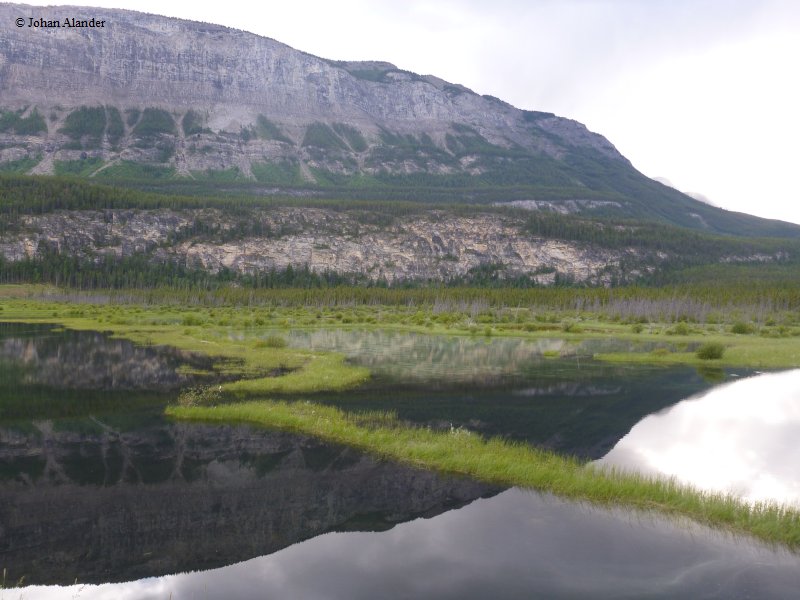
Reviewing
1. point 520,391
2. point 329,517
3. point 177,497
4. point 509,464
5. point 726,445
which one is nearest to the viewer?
point 329,517

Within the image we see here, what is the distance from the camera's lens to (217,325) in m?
94.3

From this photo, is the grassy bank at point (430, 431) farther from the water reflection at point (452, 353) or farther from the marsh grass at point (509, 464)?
the water reflection at point (452, 353)

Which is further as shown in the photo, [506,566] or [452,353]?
[452,353]

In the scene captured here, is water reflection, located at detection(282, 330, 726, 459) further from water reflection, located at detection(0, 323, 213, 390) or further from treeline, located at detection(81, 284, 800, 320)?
treeline, located at detection(81, 284, 800, 320)

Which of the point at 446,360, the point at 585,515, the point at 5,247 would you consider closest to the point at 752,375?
the point at 446,360

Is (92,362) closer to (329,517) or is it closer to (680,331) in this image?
(329,517)

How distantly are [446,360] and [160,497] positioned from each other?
4020 cm

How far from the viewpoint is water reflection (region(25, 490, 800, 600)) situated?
13.8 meters

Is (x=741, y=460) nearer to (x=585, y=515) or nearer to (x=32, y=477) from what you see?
(x=585, y=515)

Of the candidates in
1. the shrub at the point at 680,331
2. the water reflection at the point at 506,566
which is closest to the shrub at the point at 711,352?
the shrub at the point at 680,331

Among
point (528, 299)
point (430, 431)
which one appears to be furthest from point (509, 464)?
point (528, 299)

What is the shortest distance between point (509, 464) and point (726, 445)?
1271 centimetres

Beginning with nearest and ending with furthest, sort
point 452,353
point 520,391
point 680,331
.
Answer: point 520,391 < point 452,353 < point 680,331

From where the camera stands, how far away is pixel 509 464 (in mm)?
22172
